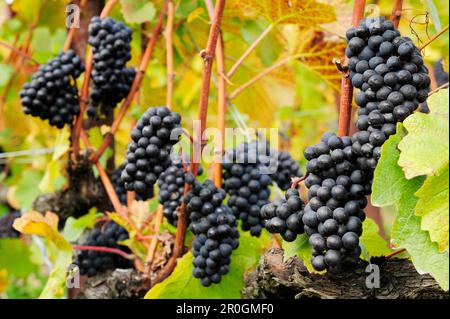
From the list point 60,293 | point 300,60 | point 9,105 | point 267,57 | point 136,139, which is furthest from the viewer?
point 9,105

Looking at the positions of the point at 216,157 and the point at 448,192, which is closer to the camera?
the point at 448,192

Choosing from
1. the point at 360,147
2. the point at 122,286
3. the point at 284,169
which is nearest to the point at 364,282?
the point at 360,147

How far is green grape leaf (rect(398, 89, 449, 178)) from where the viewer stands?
32.3 inches

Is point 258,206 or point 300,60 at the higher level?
point 300,60

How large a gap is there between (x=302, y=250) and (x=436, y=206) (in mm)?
226

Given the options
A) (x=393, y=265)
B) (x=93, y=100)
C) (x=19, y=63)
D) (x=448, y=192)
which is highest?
(x=19, y=63)

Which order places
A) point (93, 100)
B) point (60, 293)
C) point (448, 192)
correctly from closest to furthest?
point (448, 192), point (60, 293), point (93, 100)

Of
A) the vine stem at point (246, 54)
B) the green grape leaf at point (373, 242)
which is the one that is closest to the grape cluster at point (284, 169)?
the vine stem at point (246, 54)

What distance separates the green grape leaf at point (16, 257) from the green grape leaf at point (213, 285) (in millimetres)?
1302

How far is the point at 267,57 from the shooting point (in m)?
2.02

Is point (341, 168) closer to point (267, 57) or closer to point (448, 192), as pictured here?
point (448, 192)

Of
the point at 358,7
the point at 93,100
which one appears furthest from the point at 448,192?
the point at 93,100

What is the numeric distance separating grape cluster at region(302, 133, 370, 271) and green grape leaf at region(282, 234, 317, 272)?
5 cm
